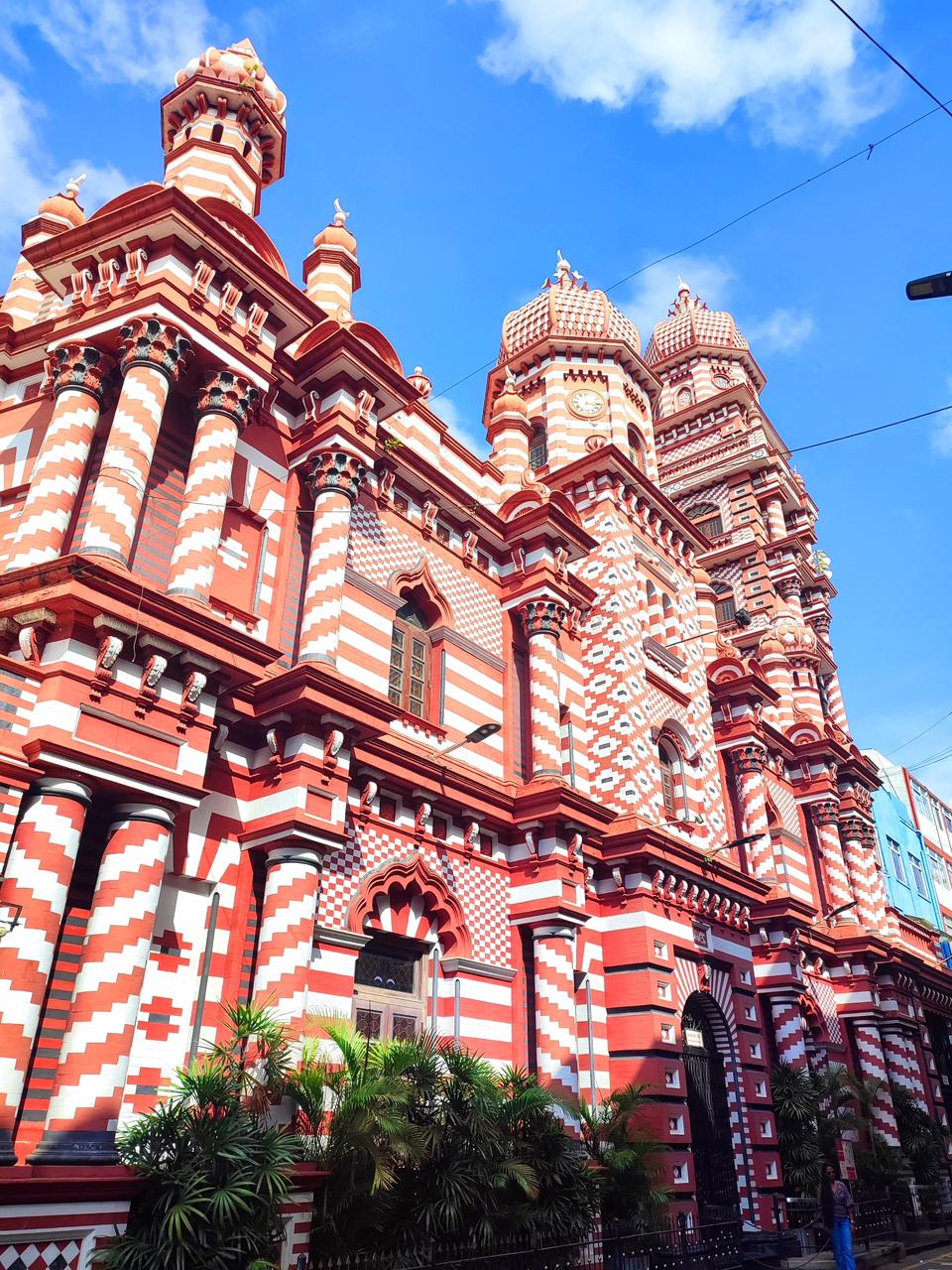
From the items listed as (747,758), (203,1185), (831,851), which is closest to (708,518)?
(831,851)

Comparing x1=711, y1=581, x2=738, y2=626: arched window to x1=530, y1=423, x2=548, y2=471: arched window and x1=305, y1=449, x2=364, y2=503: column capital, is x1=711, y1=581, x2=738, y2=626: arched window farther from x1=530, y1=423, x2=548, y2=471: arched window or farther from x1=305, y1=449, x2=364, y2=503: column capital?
x1=305, y1=449, x2=364, y2=503: column capital

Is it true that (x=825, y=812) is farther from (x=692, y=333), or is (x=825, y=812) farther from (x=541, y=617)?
(x=692, y=333)

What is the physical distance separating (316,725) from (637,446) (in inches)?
741

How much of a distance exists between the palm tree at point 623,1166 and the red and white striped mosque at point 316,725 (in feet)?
2.53

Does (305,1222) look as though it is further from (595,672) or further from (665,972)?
(595,672)

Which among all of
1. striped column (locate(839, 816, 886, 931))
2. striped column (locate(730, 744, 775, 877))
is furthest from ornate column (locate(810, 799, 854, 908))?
striped column (locate(730, 744, 775, 877))

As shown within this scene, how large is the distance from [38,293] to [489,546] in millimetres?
10261

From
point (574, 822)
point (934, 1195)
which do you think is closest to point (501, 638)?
point (574, 822)

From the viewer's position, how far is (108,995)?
906 centimetres

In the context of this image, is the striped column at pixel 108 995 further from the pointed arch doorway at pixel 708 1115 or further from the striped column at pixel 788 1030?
the striped column at pixel 788 1030

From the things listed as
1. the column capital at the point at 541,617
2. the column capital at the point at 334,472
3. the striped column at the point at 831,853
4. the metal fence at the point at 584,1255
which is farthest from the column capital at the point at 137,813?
the striped column at the point at 831,853

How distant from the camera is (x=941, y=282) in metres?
7.92

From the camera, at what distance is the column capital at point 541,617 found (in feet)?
63.1

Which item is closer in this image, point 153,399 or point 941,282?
point 941,282
